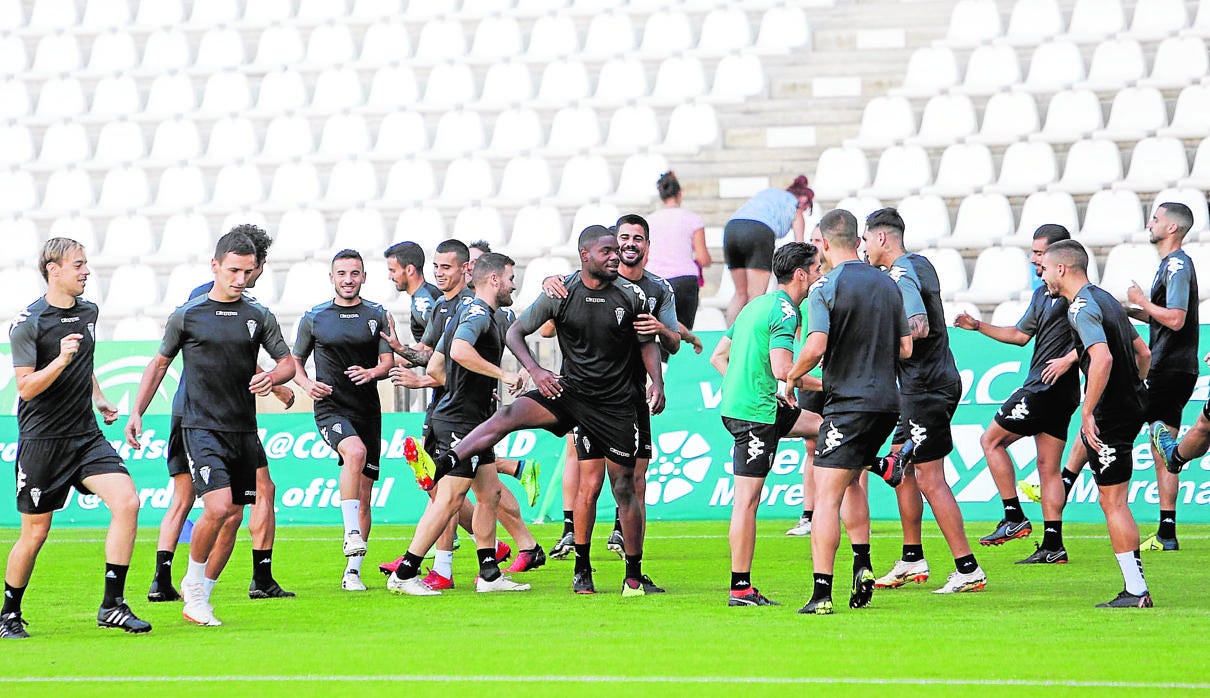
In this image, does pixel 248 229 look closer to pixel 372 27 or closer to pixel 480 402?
pixel 480 402

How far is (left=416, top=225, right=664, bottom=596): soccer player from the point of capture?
31.2ft

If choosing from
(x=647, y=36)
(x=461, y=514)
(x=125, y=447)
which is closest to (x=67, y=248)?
(x=461, y=514)

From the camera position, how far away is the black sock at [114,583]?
8102mm

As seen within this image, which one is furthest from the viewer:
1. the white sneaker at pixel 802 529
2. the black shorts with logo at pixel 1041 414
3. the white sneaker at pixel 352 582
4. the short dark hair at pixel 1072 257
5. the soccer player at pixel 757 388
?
the white sneaker at pixel 802 529

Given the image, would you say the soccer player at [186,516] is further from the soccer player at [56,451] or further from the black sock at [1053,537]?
the black sock at [1053,537]

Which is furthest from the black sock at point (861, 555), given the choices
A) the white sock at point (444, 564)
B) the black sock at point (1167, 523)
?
the black sock at point (1167, 523)

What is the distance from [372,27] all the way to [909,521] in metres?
14.9

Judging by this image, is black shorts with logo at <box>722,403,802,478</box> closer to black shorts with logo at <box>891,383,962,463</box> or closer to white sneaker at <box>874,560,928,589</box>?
black shorts with logo at <box>891,383,962,463</box>

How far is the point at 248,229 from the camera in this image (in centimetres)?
1026

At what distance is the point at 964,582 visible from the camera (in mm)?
9266

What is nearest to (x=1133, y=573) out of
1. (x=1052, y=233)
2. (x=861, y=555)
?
(x=861, y=555)

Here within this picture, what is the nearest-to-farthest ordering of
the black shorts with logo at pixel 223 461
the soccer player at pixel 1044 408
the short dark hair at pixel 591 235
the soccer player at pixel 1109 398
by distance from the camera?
the black shorts with logo at pixel 223 461 < the soccer player at pixel 1109 398 < the short dark hair at pixel 591 235 < the soccer player at pixel 1044 408

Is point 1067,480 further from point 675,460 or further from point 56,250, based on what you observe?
point 56,250

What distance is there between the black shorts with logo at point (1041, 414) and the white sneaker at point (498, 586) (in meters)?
3.80
